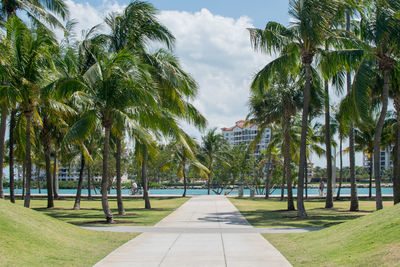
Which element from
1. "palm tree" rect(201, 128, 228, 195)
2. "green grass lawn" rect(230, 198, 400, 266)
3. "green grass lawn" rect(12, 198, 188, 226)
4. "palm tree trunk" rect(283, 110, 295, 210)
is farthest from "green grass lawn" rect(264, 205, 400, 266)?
"palm tree" rect(201, 128, 228, 195)

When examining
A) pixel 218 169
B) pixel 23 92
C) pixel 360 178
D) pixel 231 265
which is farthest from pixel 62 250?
pixel 360 178

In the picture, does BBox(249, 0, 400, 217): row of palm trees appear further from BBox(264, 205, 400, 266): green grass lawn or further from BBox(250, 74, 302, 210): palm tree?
BBox(264, 205, 400, 266): green grass lawn

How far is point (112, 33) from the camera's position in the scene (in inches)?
814

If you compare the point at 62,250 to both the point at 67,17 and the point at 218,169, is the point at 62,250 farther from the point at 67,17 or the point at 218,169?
the point at 218,169

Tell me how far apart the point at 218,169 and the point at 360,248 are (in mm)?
47131

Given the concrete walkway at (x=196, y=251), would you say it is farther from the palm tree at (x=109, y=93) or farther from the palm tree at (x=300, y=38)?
the palm tree at (x=300, y=38)

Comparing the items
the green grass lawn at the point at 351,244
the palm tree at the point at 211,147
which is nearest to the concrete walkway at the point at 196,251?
the green grass lawn at the point at 351,244

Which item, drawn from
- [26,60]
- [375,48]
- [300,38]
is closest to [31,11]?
[26,60]

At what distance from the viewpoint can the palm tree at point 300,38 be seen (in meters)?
17.6

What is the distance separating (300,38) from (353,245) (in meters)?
12.1

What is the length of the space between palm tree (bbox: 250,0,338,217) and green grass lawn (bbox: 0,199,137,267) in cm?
1039

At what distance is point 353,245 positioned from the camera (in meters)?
9.06

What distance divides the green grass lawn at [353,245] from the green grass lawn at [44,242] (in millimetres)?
4507

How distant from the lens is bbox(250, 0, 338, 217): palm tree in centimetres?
1758
